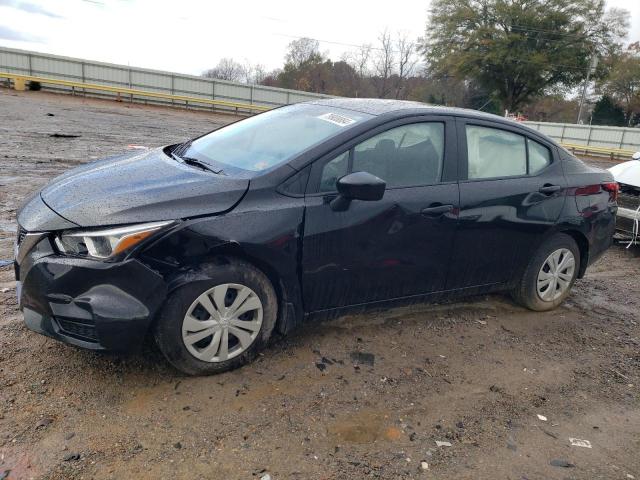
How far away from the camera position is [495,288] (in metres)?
4.27

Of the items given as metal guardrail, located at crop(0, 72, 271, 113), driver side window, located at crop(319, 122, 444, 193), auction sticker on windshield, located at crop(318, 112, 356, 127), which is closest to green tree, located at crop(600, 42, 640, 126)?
metal guardrail, located at crop(0, 72, 271, 113)

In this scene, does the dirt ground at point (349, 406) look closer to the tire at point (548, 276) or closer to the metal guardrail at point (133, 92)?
the tire at point (548, 276)

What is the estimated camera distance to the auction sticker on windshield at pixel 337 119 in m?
3.59

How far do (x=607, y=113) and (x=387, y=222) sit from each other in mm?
53614

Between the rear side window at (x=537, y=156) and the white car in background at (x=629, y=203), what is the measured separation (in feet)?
9.70

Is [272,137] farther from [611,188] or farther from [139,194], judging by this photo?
[611,188]

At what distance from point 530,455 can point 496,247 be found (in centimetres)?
171

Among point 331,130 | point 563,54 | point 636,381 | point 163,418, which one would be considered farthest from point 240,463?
point 563,54

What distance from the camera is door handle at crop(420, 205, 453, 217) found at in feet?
11.9

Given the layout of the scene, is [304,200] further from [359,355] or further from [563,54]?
[563,54]

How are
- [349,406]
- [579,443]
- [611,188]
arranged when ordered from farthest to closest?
[611,188] < [349,406] < [579,443]

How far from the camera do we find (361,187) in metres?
3.17

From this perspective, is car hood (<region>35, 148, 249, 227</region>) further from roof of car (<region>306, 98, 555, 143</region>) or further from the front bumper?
roof of car (<region>306, 98, 555, 143</region>)

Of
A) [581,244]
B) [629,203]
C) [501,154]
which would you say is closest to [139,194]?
[501,154]
